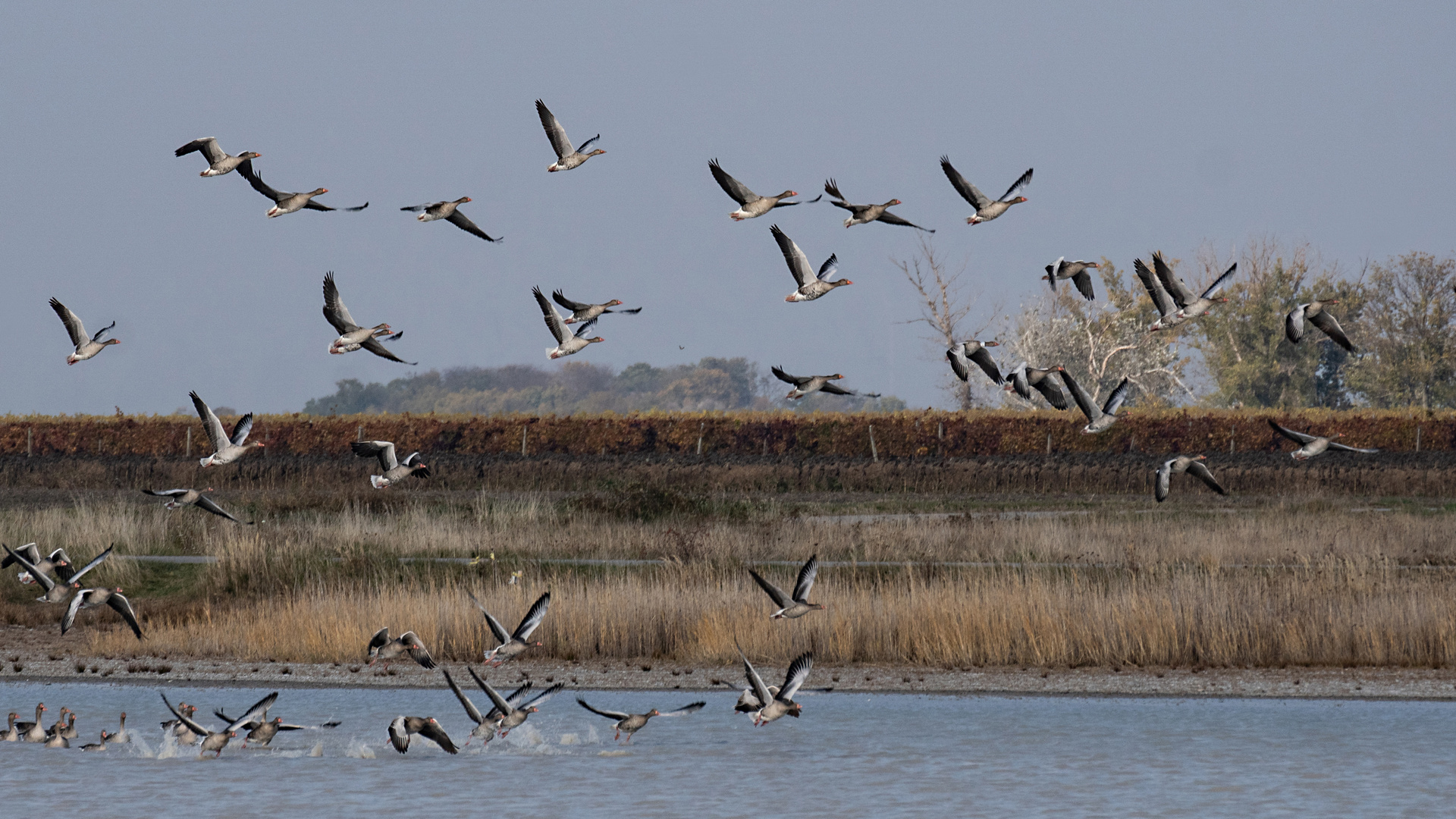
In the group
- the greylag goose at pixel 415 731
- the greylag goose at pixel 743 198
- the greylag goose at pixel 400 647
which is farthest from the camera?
the greylag goose at pixel 400 647

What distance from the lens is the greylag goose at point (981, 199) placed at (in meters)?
15.2

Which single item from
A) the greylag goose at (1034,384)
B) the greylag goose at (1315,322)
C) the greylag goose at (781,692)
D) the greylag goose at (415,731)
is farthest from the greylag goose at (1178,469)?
the greylag goose at (415,731)

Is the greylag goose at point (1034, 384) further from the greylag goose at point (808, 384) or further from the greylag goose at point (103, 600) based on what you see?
the greylag goose at point (103, 600)

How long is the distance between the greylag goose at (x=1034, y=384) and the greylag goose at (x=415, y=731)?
7.02 meters

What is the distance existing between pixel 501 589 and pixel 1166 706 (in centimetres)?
1066

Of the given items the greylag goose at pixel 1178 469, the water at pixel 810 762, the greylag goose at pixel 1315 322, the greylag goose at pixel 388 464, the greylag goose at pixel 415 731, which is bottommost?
the water at pixel 810 762

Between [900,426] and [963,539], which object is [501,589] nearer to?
[963,539]

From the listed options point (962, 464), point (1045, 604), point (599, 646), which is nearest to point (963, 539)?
point (1045, 604)

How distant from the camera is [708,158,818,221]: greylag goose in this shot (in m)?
14.9

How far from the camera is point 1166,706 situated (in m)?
21.9

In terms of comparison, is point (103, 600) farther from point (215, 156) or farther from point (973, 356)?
point (973, 356)

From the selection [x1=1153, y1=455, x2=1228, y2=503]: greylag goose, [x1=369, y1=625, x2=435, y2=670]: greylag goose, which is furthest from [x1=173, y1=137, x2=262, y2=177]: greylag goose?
[x1=1153, y1=455, x2=1228, y2=503]: greylag goose

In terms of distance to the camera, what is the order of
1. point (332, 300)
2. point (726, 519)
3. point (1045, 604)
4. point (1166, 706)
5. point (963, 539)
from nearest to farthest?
point (332, 300) → point (1166, 706) → point (1045, 604) → point (963, 539) → point (726, 519)

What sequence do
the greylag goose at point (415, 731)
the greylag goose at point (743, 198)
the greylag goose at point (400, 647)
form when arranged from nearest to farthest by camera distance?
the greylag goose at point (743, 198) → the greylag goose at point (415, 731) → the greylag goose at point (400, 647)
